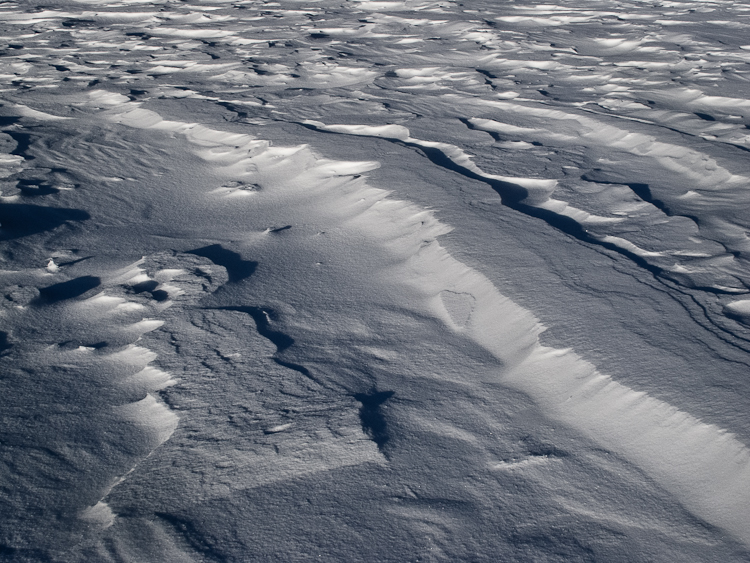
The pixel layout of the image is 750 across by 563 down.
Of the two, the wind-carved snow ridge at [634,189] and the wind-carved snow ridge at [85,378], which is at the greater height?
the wind-carved snow ridge at [634,189]

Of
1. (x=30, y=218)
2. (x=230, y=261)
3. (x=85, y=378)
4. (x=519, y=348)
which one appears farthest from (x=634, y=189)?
(x=30, y=218)

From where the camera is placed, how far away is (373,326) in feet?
6.08

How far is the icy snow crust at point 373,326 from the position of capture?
1.25 meters

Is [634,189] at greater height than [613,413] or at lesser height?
greater

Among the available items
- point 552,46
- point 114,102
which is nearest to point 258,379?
point 114,102

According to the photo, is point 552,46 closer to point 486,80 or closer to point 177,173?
point 486,80

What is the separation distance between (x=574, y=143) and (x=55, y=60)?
3.61 meters

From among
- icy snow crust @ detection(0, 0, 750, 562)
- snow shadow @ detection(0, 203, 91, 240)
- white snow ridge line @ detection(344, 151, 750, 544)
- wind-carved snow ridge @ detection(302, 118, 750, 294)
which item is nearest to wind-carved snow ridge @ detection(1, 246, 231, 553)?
icy snow crust @ detection(0, 0, 750, 562)

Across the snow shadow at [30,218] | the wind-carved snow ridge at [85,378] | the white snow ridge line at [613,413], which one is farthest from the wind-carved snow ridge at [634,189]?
the snow shadow at [30,218]

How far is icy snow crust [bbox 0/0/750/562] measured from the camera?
1.25 metres

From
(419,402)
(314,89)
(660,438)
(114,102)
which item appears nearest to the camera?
(660,438)

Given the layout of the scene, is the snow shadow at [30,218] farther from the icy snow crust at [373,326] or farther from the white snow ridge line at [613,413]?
the white snow ridge line at [613,413]

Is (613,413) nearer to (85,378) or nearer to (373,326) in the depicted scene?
(373,326)

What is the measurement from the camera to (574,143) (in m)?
3.19
